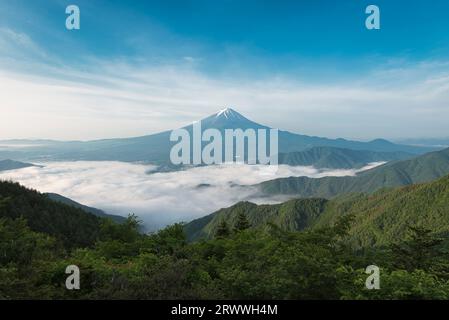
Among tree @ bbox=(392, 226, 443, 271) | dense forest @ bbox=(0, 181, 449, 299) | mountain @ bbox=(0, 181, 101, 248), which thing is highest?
dense forest @ bbox=(0, 181, 449, 299)

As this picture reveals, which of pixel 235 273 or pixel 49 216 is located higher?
pixel 235 273

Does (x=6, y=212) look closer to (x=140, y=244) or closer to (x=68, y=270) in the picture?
(x=140, y=244)

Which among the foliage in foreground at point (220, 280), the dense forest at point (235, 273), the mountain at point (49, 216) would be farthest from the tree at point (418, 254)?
the mountain at point (49, 216)

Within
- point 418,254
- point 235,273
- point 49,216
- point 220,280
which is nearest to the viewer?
point 235,273

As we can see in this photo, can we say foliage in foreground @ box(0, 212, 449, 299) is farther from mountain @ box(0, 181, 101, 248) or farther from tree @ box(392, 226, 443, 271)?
mountain @ box(0, 181, 101, 248)

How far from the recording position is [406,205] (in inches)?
5719

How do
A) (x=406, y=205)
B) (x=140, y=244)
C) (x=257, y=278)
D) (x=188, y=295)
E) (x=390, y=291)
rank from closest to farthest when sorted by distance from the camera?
(x=188, y=295), (x=390, y=291), (x=257, y=278), (x=140, y=244), (x=406, y=205)

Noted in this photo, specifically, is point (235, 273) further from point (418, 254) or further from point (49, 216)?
point (49, 216)

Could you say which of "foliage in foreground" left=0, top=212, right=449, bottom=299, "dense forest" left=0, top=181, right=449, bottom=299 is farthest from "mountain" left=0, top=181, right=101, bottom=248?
"foliage in foreground" left=0, top=212, right=449, bottom=299

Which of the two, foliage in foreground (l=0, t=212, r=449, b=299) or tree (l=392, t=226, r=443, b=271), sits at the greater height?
foliage in foreground (l=0, t=212, r=449, b=299)

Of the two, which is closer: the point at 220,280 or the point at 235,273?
the point at 235,273

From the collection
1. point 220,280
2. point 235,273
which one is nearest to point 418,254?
point 220,280
